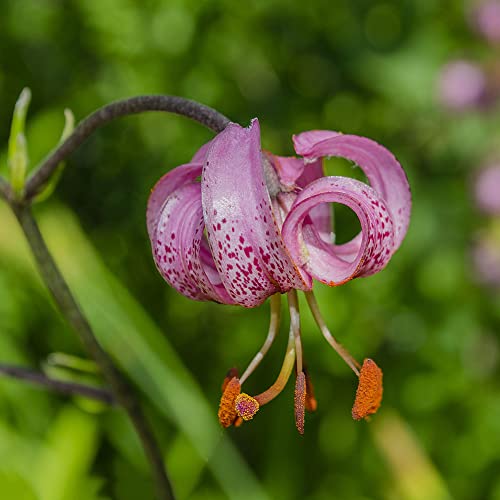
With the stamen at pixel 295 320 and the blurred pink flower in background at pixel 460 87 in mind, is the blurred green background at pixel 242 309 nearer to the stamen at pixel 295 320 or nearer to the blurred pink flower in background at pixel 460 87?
the blurred pink flower in background at pixel 460 87

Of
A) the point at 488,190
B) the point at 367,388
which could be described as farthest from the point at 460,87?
the point at 367,388

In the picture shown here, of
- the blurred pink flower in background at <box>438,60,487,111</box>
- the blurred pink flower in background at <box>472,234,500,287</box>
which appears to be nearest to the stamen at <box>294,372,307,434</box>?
the blurred pink flower in background at <box>472,234,500,287</box>

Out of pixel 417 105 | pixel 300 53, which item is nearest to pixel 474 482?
pixel 417 105

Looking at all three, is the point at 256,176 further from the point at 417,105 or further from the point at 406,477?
the point at 417,105

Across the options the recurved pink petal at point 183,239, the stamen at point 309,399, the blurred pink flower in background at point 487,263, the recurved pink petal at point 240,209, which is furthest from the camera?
the blurred pink flower in background at point 487,263

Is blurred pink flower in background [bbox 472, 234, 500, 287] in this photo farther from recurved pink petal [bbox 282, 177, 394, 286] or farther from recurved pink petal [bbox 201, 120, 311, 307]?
recurved pink petal [bbox 201, 120, 311, 307]

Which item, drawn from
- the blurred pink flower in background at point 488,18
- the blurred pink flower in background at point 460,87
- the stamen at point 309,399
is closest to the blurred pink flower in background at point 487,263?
the blurred pink flower in background at point 460,87

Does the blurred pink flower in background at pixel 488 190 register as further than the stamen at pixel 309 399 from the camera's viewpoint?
Yes
